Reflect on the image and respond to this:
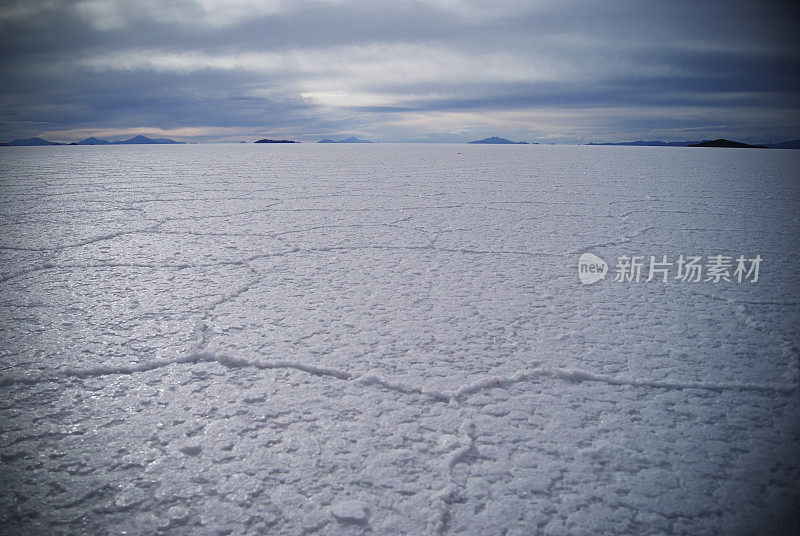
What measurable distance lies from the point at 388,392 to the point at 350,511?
0.29m

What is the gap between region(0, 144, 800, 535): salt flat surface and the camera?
60 cm

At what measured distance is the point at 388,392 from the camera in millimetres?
863

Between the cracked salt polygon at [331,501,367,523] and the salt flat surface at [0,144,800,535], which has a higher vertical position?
the salt flat surface at [0,144,800,535]

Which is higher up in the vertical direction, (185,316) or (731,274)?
(731,274)

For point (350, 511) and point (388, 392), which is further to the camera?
point (388, 392)

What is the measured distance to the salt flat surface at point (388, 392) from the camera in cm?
60

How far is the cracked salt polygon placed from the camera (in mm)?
581

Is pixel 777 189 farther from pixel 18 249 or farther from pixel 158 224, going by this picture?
pixel 18 249

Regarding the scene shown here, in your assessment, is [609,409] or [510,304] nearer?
[609,409]

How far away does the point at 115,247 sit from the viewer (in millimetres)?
1932


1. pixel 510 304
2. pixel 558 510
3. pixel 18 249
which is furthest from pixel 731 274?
pixel 18 249

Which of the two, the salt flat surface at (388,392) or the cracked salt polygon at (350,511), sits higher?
the salt flat surface at (388,392)

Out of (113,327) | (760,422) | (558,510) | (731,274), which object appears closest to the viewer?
(558,510)

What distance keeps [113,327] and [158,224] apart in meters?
1.46
